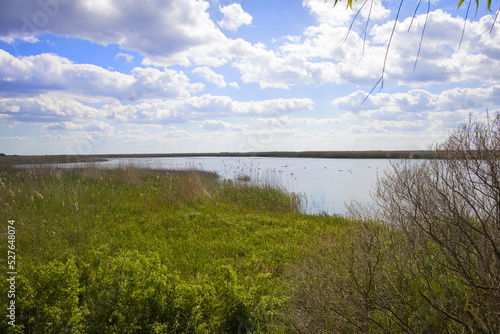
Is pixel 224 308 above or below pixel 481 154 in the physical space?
below

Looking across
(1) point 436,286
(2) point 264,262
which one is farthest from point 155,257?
(1) point 436,286

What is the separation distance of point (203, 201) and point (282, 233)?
358cm

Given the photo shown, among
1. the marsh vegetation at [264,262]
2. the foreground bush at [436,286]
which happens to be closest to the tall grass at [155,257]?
the marsh vegetation at [264,262]

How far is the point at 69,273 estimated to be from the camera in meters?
2.82

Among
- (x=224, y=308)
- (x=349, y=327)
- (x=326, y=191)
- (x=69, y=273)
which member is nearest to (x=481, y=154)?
(x=349, y=327)

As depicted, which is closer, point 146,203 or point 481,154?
point 481,154

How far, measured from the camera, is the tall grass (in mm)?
2773

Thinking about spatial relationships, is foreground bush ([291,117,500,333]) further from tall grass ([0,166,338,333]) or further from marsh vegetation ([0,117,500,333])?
tall grass ([0,166,338,333])

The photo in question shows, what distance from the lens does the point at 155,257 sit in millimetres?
3803

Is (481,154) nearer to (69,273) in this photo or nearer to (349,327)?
(349,327)

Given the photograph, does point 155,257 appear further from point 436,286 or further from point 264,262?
point 436,286

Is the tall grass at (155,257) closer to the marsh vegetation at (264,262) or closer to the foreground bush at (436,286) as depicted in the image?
the marsh vegetation at (264,262)

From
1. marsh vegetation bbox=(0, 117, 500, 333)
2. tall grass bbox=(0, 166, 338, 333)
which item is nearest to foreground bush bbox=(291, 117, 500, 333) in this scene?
marsh vegetation bbox=(0, 117, 500, 333)

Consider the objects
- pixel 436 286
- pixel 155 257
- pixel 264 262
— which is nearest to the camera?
pixel 436 286
